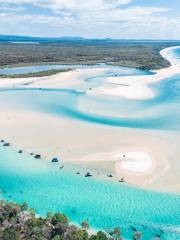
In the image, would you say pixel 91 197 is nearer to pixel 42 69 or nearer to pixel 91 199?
pixel 91 199

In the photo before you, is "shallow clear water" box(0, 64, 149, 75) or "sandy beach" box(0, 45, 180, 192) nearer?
"sandy beach" box(0, 45, 180, 192)

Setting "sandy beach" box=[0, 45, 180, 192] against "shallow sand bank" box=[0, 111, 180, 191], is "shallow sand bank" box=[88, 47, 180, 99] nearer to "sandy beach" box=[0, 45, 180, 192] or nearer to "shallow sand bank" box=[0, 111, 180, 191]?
"sandy beach" box=[0, 45, 180, 192]

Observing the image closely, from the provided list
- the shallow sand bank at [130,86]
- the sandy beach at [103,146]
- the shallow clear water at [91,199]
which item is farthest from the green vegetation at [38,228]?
the shallow sand bank at [130,86]

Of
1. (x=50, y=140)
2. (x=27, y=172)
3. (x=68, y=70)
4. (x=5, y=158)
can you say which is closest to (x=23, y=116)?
(x=50, y=140)

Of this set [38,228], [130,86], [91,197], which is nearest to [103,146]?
[91,197]

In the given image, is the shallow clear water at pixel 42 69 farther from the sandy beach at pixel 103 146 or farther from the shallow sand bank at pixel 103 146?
the shallow sand bank at pixel 103 146

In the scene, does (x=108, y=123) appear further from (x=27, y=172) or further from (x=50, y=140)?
(x=27, y=172)

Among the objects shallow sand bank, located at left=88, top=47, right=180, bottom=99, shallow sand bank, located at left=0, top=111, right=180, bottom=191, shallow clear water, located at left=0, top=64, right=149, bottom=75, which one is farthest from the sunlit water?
shallow clear water, located at left=0, top=64, right=149, bottom=75
